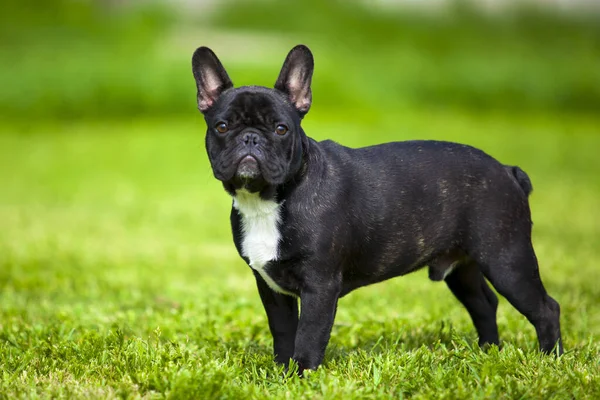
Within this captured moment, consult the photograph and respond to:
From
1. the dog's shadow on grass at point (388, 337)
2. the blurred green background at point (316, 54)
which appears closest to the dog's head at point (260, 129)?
the dog's shadow on grass at point (388, 337)

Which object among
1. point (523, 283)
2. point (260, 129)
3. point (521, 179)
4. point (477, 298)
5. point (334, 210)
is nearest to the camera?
point (260, 129)

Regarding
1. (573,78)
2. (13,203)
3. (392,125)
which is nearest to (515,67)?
(573,78)

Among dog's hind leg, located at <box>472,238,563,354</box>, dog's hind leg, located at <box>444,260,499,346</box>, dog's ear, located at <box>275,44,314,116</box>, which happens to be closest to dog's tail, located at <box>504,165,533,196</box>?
dog's hind leg, located at <box>472,238,563,354</box>

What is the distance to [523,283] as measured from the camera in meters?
4.65

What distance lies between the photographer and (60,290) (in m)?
7.87

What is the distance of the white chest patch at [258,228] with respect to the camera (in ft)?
13.8

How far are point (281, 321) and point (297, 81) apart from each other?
4.57ft

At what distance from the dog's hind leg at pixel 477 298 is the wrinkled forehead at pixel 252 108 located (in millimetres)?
1754

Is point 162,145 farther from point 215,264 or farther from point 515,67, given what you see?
point 515,67

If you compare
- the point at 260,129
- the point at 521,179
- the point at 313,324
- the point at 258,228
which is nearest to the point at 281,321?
the point at 313,324

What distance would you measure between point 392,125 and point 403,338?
63.8 feet

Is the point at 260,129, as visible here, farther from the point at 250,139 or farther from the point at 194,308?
the point at 194,308

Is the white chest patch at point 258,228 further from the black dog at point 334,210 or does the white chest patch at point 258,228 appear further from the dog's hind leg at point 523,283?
the dog's hind leg at point 523,283

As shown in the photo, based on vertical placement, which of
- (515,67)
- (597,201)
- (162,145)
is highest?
(515,67)
